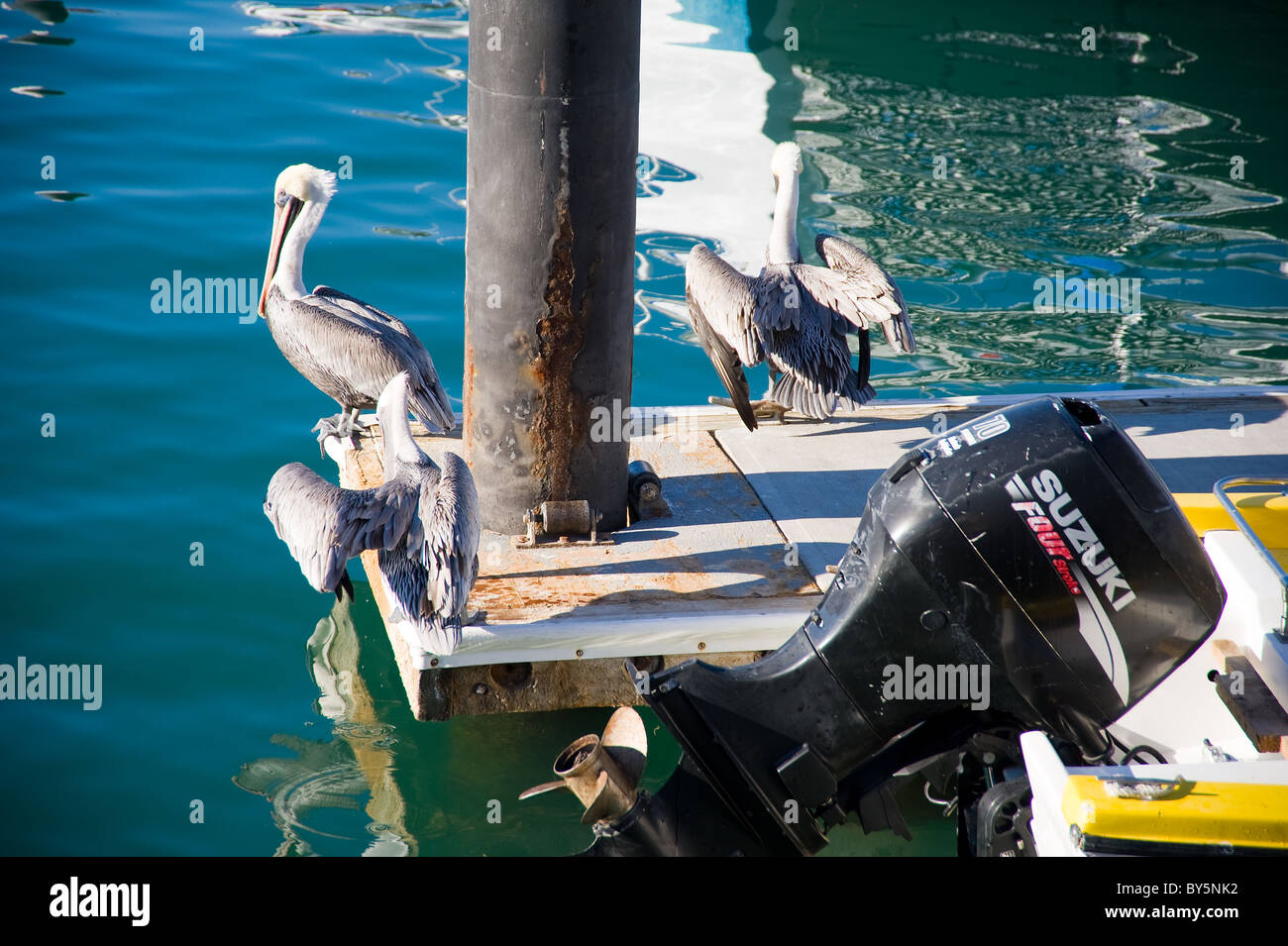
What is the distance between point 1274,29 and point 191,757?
47.3 ft

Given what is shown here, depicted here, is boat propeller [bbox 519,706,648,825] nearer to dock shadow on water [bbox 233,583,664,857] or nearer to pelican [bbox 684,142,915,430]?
dock shadow on water [bbox 233,583,664,857]

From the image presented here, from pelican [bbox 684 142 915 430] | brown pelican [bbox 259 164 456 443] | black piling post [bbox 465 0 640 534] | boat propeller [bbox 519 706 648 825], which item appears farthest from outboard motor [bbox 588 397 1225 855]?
brown pelican [bbox 259 164 456 443]

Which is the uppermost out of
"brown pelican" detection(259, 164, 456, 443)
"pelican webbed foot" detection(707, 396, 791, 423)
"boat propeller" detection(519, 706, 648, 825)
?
"brown pelican" detection(259, 164, 456, 443)

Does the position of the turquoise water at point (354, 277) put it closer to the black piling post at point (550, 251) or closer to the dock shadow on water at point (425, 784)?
the dock shadow on water at point (425, 784)

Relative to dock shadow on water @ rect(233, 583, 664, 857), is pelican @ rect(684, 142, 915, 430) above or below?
above

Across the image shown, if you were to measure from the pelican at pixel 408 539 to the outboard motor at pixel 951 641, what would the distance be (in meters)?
1.08

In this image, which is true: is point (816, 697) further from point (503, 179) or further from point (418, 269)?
point (418, 269)

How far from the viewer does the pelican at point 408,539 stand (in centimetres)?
392

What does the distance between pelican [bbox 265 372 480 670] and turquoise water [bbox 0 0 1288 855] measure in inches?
27.8

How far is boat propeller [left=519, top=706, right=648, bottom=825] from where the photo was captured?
129 inches

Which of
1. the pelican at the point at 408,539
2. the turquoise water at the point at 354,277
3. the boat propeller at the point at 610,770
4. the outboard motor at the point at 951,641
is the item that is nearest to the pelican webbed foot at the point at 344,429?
the turquoise water at the point at 354,277

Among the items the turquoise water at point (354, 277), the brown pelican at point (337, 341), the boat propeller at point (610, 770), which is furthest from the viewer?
the brown pelican at point (337, 341)
